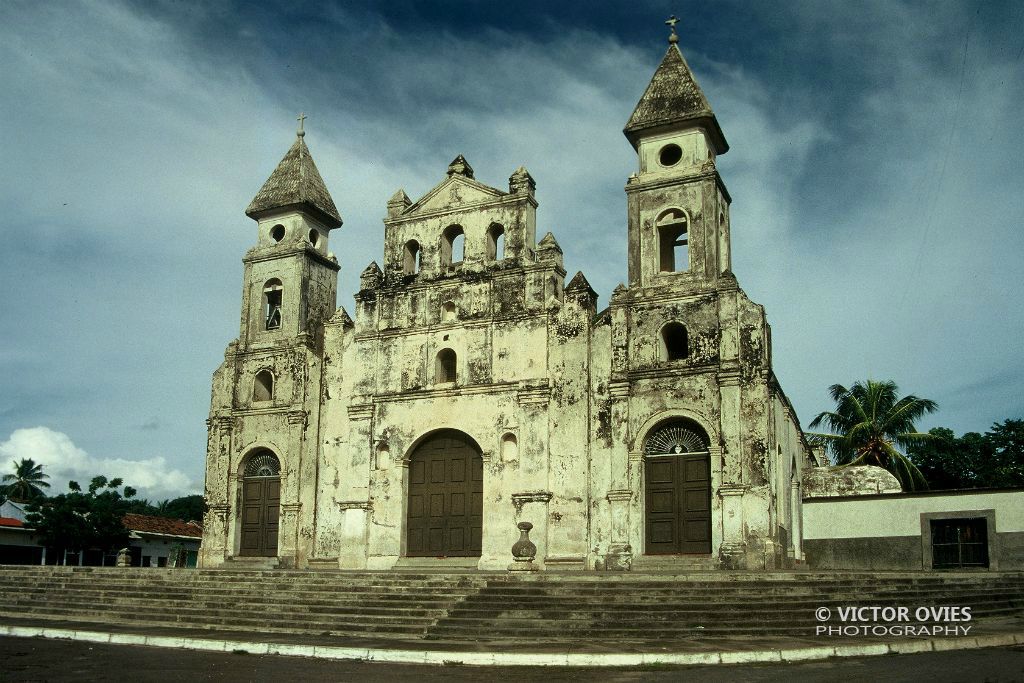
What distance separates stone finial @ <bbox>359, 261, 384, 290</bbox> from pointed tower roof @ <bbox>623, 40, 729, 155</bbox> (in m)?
7.94

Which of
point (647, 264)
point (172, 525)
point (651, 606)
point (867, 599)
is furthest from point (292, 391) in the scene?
point (172, 525)

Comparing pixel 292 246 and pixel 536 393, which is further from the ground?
pixel 292 246

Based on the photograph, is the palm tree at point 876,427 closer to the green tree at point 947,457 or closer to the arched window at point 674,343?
the green tree at point 947,457

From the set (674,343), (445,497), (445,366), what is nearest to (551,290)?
(674,343)

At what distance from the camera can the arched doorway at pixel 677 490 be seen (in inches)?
909

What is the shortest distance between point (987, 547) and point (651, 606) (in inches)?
432

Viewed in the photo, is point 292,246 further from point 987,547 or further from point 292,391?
point 987,547

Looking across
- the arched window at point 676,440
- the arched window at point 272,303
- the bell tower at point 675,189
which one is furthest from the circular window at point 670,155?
the arched window at point 272,303

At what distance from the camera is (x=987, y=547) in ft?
77.5

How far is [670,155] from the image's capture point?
25.7 meters

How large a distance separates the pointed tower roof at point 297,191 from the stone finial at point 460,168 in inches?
194

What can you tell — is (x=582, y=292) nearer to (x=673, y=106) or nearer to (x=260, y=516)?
(x=673, y=106)

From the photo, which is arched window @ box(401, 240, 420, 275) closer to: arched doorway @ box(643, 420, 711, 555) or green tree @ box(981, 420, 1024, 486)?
arched doorway @ box(643, 420, 711, 555)

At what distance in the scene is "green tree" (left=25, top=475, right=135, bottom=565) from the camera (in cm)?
3838
